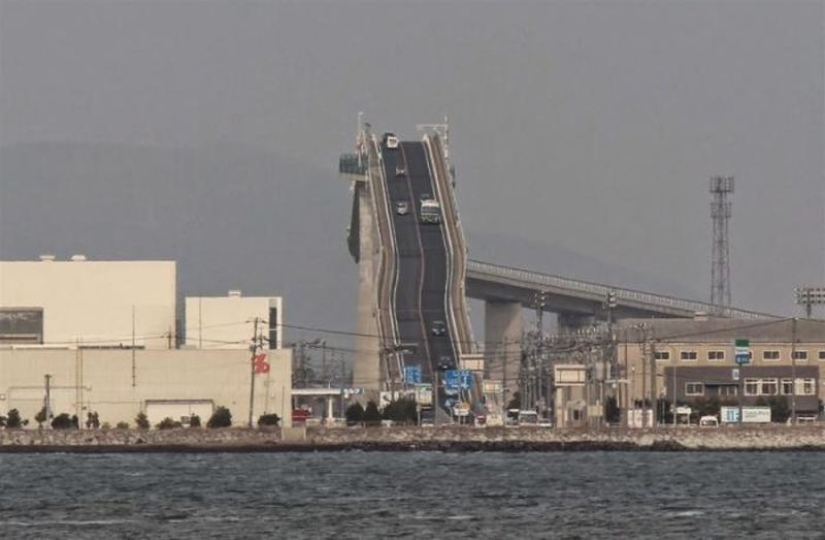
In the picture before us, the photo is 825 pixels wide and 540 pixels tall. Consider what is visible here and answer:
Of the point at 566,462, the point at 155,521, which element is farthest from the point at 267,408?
the point at 155,521

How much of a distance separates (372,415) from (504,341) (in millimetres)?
38384

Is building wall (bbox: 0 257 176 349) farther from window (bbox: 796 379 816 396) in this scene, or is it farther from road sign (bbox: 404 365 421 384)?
window (bbox: 796 379 816 396)

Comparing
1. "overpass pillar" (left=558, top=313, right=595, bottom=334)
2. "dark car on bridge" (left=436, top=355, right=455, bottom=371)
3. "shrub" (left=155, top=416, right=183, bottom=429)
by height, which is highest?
"overpass pillar" (left=558, top=313, right=595, bottom=334)

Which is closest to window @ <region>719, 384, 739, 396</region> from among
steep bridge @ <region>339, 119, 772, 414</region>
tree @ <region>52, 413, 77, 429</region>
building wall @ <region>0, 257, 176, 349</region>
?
steep bridge @ <region>339, 119, 772, 414</region>

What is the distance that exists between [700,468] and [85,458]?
29.2m

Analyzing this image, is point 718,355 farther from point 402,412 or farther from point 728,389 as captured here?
point 402,412

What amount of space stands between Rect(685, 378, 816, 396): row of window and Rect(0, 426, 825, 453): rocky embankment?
2748 cm

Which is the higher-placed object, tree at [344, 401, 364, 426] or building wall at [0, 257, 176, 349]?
building wall at [0, 257, 176, 349]

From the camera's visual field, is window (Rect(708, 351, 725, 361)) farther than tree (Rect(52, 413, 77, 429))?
Yes

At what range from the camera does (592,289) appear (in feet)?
541

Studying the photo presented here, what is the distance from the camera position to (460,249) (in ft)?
467

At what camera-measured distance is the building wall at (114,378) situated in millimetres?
121000

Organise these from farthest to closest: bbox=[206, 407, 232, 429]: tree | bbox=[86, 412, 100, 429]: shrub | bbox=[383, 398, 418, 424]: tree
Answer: bbox=[383, 398, 418, 424]: tree < bbox=[86, 412, 100, 429]: shrub < bbox=[206, 407, 232, 429]: tree

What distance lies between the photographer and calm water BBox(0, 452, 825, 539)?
182 ft
